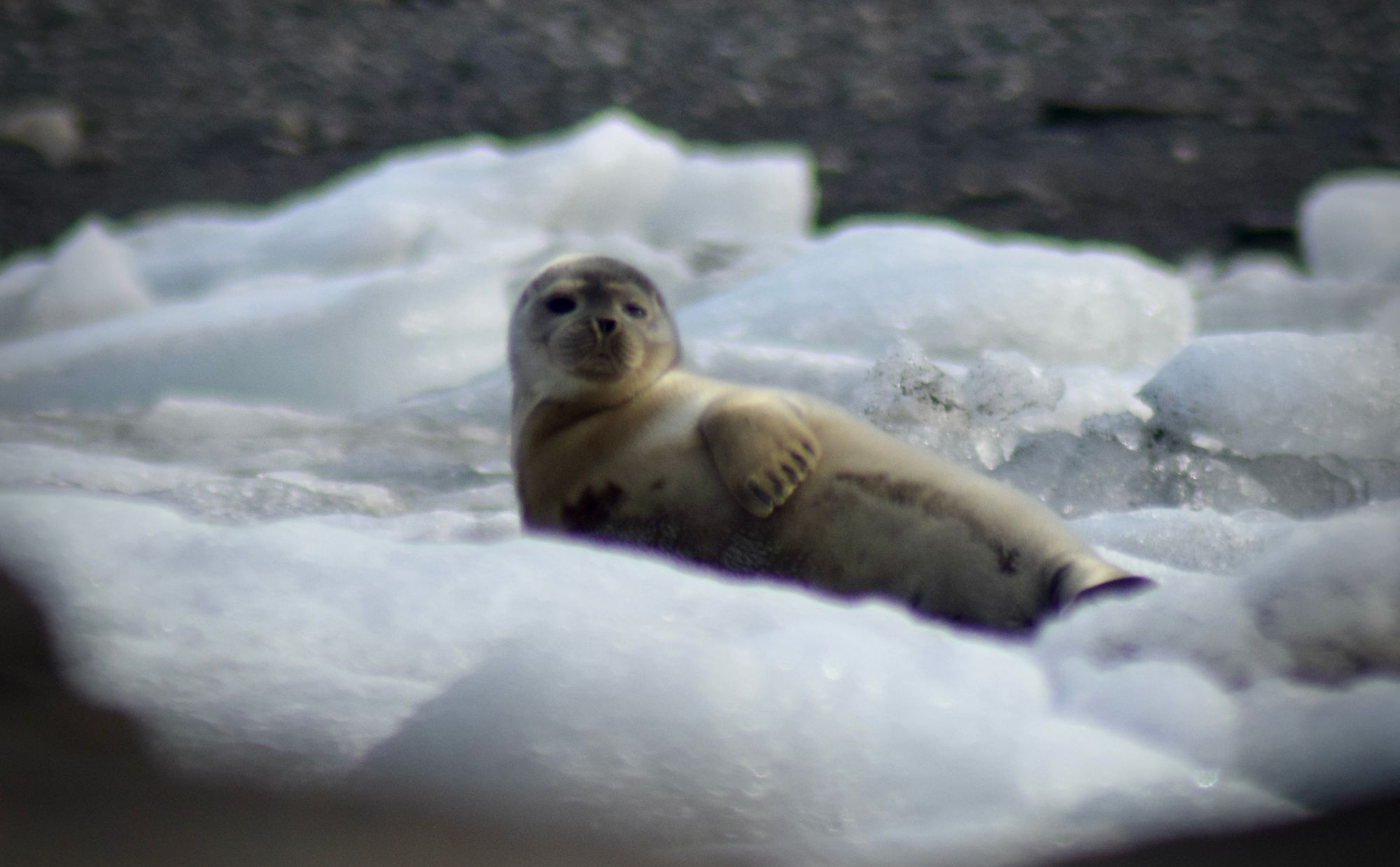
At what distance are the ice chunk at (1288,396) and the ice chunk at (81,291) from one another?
333 cm

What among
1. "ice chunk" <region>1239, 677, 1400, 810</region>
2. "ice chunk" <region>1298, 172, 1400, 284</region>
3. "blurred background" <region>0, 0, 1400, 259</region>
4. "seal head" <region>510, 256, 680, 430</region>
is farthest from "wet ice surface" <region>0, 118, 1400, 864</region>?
"blurred background" <region>0, 0, 1400, 259</region>

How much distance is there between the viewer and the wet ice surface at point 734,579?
0.93 meters

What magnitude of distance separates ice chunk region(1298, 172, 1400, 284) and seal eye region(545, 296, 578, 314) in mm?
4091

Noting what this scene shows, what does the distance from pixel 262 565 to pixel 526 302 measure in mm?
541

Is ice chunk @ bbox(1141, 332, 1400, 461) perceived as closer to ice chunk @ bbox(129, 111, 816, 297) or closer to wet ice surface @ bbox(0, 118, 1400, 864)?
wet ice surface @ bbox(0, 118, 1400, 864)

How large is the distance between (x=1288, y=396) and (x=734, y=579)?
54.3 inches

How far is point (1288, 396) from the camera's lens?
7.23ft

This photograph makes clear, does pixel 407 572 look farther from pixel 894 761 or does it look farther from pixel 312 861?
pixel 894 761

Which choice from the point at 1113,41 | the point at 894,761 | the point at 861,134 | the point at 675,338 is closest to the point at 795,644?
the point at 894,761

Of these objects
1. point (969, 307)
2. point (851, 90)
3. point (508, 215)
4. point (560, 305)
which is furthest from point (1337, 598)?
point (851, 90)

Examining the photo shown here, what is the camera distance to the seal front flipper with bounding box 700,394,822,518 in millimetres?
1328

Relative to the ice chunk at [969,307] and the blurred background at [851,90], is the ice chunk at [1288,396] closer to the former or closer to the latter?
the ice chunk at [969,307]

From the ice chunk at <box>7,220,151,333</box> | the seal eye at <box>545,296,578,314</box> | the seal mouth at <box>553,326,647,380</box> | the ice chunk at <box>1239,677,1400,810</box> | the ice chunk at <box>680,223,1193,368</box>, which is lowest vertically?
the ice chunk at <box>1239,677,1400,810</box>

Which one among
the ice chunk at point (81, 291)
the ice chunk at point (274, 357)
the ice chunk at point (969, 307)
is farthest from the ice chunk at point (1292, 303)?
the ice chunk at point (81, 291)
